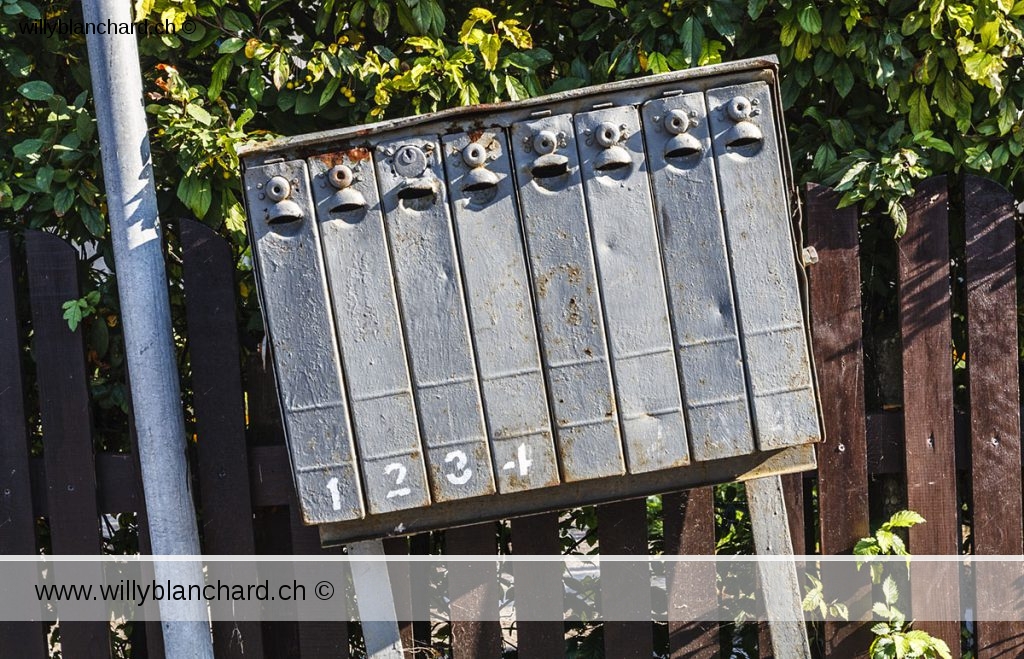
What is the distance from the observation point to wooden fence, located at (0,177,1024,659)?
9.02ft

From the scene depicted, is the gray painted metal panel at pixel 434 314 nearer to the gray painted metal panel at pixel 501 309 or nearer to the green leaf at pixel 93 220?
the gray painted metal panel at pixel 501 309

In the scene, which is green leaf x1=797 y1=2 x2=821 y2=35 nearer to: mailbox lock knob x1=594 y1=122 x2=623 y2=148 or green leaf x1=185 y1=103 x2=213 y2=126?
mailbox lock knob x1=594 y1=122 x2=623 y2=148

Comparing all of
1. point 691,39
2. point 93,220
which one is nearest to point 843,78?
point 691,39

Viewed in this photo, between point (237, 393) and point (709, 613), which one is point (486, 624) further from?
point (237, 393)

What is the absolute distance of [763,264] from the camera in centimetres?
226

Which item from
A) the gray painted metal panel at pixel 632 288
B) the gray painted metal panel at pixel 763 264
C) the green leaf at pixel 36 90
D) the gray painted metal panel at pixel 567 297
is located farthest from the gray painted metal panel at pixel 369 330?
the green leaf at pixel 36 90

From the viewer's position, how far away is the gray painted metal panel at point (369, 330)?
2213mm

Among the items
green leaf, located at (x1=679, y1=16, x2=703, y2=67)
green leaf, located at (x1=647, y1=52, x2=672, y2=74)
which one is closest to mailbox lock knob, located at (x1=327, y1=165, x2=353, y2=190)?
green leaf, located at (x1=647, y1=52, x2=672, y2=74)

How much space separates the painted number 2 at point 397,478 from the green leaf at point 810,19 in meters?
1.73

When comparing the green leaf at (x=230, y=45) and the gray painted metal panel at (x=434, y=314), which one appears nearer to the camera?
the gray painted metal panel at (x=434, y=314)

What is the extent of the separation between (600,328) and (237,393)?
1.19 metres

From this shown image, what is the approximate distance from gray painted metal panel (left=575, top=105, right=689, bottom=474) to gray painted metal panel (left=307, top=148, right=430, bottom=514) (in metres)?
0.53

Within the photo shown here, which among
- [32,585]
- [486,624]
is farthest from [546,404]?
[32,585]

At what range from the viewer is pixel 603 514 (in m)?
2.85
